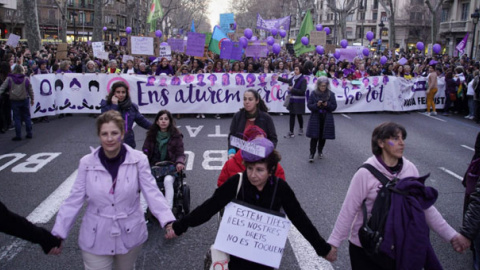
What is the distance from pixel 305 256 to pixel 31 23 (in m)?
22.3

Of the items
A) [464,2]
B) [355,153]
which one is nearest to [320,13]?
[464,2]

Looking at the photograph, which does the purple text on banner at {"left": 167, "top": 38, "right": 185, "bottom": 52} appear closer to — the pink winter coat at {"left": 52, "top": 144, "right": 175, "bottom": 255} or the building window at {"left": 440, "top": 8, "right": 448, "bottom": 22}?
the pink winter coat at {"left": 52, "top": 144, "right": 175, "bottom": 255}

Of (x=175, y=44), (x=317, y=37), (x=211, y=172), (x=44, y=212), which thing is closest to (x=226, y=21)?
(x=175, y=44)

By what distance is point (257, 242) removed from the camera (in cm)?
293

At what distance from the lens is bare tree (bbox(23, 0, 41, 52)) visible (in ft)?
72.6

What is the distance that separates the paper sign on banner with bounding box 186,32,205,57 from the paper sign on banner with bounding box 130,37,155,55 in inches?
61.7

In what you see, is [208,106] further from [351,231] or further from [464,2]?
[464,2]

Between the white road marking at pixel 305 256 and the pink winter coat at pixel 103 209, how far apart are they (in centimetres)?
197

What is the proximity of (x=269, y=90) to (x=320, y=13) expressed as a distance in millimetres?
92209

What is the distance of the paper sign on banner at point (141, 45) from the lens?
1669 cm

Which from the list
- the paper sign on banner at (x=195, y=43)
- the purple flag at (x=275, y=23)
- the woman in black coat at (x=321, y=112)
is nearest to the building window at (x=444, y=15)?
the purple flag at (x=275, y=23)

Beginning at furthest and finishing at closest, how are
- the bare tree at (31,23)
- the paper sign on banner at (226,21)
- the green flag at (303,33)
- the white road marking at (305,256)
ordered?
the paper sign on banner at (226,21) < the green flag at (303,33) < the bare tree at (31,23) < the white road marking at (305,256)

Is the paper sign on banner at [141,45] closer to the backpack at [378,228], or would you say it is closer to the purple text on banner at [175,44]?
the purple text on banner at [175,44]

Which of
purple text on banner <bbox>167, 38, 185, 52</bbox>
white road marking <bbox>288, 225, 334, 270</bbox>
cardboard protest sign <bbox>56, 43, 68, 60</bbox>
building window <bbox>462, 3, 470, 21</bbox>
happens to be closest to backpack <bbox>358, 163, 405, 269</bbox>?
white road marking <bbox>288, 225, 334, 270</bbox>
